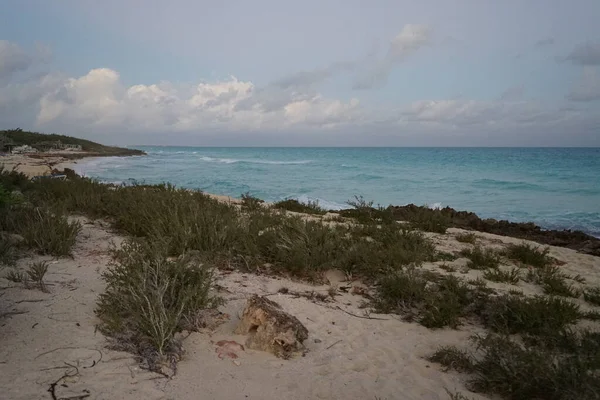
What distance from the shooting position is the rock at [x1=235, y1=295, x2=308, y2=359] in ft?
11.6

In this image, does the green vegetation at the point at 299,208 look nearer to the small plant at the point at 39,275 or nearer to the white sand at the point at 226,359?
the white sand at the point at 226,359

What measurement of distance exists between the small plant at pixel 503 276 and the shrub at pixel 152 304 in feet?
13.4

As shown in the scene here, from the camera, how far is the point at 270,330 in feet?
11.7

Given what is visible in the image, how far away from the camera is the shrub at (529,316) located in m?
4.05

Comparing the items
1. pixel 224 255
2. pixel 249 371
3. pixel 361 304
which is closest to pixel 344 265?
pixel 361 304

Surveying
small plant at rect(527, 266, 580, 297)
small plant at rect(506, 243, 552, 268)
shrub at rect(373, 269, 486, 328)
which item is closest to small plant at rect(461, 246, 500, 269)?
small plant at rect(527, 266, 580, 297)

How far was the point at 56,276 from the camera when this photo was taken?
4.77 meters

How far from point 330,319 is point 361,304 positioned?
617mm

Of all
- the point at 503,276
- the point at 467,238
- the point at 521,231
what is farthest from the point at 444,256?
the point at 521,231

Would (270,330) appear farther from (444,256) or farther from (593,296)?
(593,296)

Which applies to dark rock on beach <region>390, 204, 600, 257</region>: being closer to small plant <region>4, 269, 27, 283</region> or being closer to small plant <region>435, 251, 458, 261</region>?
small plant <region>435, 251, 458, 261</region>

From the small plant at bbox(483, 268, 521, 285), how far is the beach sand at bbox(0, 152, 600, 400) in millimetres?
906

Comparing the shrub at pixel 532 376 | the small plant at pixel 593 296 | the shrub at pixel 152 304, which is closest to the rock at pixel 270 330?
the shrub at pixel 152 304

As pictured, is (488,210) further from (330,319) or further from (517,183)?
(330,319)
